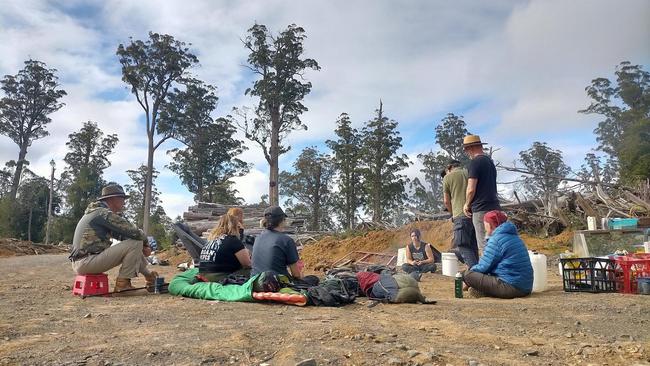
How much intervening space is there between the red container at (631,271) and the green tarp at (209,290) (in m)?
3.99

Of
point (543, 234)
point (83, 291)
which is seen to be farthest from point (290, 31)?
point (83, 291)

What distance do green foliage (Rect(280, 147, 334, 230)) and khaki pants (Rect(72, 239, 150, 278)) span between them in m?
28.9

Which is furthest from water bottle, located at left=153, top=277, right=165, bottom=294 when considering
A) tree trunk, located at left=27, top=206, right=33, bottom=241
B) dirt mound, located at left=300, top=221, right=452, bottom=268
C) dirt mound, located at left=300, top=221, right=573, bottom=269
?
tree trunk, located at left=27, top=206, right=33, bottom=241

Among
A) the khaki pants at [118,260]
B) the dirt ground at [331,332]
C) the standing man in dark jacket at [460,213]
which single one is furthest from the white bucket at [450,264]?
the khaki pants at [118,260]

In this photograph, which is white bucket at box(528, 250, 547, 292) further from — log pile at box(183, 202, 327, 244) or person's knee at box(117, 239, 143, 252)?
log pile at box(183, 202, 327, 244)

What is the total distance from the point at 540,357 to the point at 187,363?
195cm

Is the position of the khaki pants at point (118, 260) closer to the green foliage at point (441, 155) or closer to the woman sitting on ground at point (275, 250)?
the woman sitting on ground at point (275, 250)

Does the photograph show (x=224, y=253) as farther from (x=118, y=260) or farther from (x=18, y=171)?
(x=18, y=171)

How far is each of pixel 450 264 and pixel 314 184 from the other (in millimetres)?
27510

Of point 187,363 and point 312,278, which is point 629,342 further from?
point 312,278

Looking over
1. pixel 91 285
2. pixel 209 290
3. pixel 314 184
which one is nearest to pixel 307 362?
pixel 209 290

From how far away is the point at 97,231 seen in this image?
5.55m

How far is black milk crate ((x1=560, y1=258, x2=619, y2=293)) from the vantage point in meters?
5.22

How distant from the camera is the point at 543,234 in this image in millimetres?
12867
